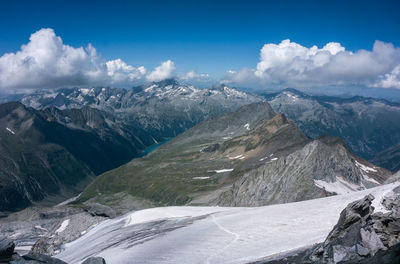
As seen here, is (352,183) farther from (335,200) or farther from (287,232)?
(287,232)

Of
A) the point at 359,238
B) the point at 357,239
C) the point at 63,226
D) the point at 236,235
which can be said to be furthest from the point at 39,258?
the point at 63,226

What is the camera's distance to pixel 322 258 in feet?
57.9

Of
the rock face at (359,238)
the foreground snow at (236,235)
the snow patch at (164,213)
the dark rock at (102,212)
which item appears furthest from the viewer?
the dark rock at (102,212)

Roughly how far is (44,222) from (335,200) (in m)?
112

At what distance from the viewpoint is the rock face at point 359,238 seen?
54.3 feet

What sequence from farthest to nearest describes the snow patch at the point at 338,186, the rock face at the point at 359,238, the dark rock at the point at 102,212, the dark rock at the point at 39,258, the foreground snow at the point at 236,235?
1. the snow patch at the point at 338,186
2. the dark rock at the point at 102,212
3. the foreground snow at the point at 236,235
4. the dark rock at the point at 39,258
5. the rock face at the point at 359,238

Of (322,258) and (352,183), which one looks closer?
(322,258)

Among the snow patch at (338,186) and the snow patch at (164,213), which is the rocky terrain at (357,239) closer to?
the snow patch at (164,213)

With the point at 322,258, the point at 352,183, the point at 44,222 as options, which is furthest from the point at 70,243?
the point at 352,183

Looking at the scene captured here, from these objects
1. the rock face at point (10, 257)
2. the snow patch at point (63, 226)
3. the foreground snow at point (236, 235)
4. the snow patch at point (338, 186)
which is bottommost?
the snow patch at point (338, 186)

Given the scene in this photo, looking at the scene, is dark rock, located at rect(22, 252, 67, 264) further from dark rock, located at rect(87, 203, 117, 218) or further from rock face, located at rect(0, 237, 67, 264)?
dark rock, located at rect(87, 203, 117, 218)

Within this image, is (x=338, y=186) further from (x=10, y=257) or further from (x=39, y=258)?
(x=10, y=257)

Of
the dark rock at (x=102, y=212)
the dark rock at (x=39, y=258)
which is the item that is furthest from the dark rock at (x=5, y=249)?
the dark rock at (x=102, y=212)

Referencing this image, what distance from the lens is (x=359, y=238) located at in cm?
1794
